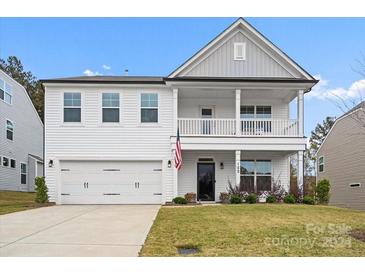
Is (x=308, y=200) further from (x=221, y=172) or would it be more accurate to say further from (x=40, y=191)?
(x=40, y=191)

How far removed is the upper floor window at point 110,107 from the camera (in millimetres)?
20438

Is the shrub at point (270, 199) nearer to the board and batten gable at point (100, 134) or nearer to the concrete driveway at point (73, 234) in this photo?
the board and batten gable at point (100, 134)

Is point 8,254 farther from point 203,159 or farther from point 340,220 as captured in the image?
point 203,159

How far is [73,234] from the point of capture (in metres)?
10.1

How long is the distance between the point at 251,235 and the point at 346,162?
58.4ft

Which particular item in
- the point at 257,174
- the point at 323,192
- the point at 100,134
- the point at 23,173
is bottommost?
the point at 323,192

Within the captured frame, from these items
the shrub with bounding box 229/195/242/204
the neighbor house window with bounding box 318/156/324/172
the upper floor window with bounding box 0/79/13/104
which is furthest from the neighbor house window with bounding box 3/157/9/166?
the neighbor house window with bounding box 318/156/324/172

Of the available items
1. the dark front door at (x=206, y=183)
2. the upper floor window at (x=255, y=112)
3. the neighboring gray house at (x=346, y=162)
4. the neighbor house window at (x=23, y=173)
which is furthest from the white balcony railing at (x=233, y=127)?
the neighbor house window at (x=23, y=173)

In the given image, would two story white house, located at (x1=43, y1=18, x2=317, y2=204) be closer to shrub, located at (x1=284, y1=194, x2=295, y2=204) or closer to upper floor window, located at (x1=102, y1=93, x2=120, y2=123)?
upper floor window, located at (x1=102, y1=93, x2=120, y2=123)

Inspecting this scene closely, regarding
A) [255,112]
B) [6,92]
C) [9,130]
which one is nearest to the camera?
[255,112]

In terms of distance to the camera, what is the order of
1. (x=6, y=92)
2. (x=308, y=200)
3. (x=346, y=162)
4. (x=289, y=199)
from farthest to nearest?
(x=6, y=92), (x=346, y=162), (x=289, y=199), (x=308, y=200)

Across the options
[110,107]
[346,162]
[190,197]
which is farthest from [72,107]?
[346,162]

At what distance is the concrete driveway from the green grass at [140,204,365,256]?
1.53 ft

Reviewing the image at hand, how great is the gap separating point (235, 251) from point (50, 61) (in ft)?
56.3
